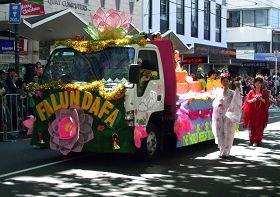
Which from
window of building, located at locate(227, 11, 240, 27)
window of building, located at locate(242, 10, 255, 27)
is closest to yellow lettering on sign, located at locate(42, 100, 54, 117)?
window of building, located at locate(242, 10, 255, 27)

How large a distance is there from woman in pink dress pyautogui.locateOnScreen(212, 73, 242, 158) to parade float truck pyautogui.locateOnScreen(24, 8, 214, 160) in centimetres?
127

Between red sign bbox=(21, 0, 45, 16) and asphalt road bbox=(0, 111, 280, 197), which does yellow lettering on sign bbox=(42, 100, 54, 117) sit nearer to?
asphalt road bbox=(0, 111, 280, 197)

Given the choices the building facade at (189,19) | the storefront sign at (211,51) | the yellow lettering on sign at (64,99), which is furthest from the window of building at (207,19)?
the yellow lettering on sign at (64,99)

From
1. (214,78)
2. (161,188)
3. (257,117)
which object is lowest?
(161,188)

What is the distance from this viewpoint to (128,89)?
27.9 ft

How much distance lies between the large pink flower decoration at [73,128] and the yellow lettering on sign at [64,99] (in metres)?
0.07

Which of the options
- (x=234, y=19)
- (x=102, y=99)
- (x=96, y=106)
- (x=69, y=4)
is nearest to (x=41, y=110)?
(x=96, y=106)

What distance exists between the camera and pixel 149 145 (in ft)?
30.7

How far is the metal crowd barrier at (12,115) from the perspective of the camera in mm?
13020

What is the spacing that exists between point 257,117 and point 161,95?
3431 millimetres

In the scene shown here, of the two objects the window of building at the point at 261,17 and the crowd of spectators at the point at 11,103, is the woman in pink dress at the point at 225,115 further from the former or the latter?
the window of building at the point at 261,17

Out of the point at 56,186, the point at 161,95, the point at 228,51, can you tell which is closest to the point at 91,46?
the point at 161,95

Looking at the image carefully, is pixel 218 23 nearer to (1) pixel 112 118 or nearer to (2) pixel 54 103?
(2) pixel 54 103

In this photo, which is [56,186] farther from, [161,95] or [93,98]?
[161,95]
